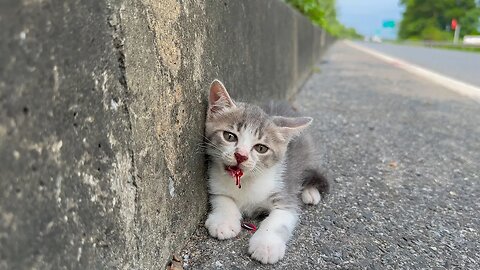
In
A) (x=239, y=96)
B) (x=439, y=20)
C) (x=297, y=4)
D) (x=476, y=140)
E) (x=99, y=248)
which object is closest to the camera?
(x=99, y=248)

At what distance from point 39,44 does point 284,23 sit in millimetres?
3759

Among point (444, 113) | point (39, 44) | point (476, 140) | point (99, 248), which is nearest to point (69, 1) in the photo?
point (39, 44)

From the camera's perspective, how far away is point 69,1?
948 millimetres

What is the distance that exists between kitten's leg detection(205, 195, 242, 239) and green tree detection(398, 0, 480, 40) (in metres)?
54.0

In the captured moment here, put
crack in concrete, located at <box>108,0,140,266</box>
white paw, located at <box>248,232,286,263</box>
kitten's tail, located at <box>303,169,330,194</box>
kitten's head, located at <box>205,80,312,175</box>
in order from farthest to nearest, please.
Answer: kitten's tail, located at <box>303,169,330,194</box>
kitten's head, located at <box>205,80,312,175</box>
white paw, located at <box>248,232,286,263</box>
crack in concrete, located at <box>108,0,140,266</box>

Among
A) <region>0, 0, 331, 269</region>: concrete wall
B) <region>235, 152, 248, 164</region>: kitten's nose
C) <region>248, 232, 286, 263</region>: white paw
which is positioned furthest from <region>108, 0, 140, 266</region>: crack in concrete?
<region>235, 152, 248, 164</region>: kitten's nose

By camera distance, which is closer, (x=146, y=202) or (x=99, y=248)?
(x=99, y=248)

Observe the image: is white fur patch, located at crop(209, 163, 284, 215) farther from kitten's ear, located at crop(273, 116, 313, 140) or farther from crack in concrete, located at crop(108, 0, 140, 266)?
crack in concrete, located at crop(108, 0, 140, 266)

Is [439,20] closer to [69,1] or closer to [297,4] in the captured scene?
[297,4]

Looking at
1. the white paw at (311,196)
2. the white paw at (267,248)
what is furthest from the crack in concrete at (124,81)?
the white paw at (311,196)

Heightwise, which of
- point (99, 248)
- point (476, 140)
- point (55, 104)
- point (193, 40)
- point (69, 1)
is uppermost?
point (69, 1)

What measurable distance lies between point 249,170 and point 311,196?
18.2 inches

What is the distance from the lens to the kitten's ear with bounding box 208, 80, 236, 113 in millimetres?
1893

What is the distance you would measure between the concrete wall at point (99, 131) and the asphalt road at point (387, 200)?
0.38 meters
